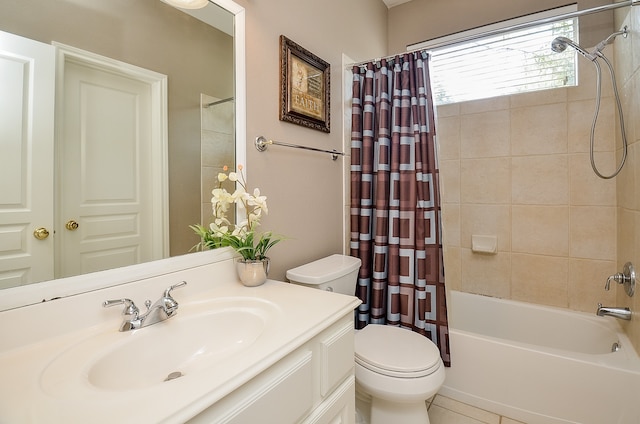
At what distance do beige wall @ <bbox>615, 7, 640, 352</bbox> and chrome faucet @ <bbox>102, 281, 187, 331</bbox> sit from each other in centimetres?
204

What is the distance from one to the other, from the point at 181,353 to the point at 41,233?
490 millimetres

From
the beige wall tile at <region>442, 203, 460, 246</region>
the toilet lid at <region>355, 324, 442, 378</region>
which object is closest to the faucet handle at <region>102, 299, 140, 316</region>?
the toilet lid at <region>355, 324, 442, 378</region>

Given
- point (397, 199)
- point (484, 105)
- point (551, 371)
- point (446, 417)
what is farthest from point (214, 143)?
point (484, 105)

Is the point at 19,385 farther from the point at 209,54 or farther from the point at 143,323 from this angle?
the point at 209,54

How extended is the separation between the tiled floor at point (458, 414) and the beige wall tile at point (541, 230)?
1111 mm

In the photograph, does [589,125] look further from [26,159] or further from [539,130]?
[26,159]

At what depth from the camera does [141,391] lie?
0.56 m

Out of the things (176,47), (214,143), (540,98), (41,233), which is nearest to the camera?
(41,233)

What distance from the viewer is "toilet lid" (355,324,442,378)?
1290 mm

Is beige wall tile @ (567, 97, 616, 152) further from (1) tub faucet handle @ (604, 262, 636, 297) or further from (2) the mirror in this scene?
(2) the mirror

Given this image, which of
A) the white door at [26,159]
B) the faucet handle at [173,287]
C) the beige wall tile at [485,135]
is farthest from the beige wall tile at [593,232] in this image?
the white door at [26,159]

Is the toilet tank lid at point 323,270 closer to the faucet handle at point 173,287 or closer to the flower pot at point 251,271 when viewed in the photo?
the flower pot at point 251,271

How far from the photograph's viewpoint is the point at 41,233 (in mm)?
796

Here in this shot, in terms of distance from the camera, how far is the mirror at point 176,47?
82cm
